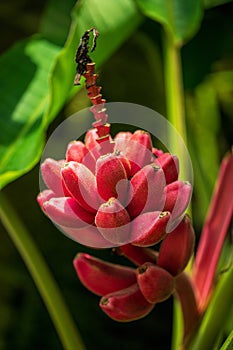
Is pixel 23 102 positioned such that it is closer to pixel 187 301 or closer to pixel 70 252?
pixel 187 301

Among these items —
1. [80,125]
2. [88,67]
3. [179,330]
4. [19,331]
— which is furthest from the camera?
[19,331]

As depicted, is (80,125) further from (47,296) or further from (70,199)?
(70,199)

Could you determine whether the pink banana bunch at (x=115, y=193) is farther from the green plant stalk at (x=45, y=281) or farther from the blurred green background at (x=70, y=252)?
the blurred green background at (x=70, y=252)

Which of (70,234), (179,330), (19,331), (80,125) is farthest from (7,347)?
(70,234)

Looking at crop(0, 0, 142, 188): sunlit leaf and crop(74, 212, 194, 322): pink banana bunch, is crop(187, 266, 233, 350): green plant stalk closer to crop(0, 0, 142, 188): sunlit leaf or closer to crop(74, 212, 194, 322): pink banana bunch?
crop(74, 212, 194, 322): pink banana bunch

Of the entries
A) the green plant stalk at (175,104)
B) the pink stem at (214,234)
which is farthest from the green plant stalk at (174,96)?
the pink stem at (214,234)

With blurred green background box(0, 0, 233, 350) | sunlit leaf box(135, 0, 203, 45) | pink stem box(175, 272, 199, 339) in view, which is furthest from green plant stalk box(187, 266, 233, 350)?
blurred green background box(0, 0, 233, 350)

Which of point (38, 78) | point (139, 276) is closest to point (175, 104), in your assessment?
point (38, 78)
